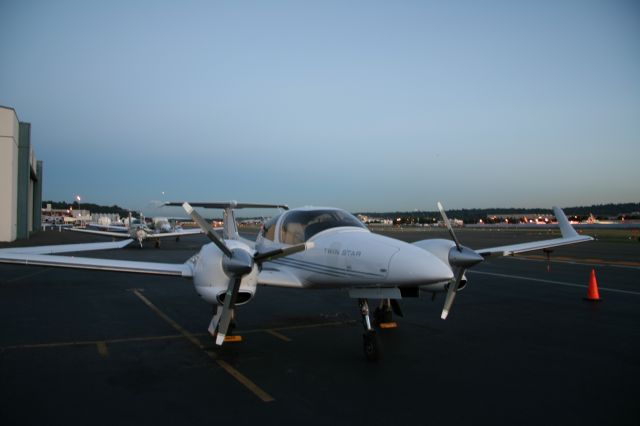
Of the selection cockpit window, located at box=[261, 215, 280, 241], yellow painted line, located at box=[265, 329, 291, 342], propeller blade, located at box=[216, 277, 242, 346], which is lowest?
yellow painted line, located at box=[265, 329, 291, 342]

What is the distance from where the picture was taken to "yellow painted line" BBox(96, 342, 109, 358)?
797 centimetres

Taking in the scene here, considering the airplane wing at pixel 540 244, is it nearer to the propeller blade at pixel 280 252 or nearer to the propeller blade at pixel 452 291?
the propeller blade at pixel 452 291

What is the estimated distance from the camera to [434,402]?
5820 mm

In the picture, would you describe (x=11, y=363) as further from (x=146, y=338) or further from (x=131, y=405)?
(x=131, y=405)

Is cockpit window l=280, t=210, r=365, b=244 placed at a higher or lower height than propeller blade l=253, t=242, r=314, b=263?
higher

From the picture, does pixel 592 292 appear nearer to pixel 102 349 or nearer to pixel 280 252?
pixel 280 252

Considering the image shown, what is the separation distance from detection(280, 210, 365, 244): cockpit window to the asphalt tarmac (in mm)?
2029

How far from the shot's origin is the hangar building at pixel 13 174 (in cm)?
3919

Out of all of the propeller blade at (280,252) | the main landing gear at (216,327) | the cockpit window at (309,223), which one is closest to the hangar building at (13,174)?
the main landing gear at (216,327)

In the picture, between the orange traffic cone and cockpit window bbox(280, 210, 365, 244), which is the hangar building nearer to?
cockpit window bbox(280, 210, 365, 244)

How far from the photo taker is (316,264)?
8602 millimetres

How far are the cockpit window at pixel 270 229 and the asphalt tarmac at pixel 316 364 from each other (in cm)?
200

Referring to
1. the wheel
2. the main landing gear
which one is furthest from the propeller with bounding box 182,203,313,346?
the wheel

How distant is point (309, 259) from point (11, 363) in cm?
509
